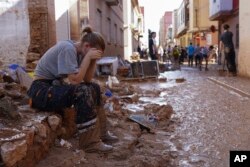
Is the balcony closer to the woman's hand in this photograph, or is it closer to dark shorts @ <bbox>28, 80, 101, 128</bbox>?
dark shorts @ <bbox>28, 80, 101, 128</bbox>

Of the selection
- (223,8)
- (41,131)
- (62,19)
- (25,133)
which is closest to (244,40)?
(223,8)

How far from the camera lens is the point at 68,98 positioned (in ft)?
12.0

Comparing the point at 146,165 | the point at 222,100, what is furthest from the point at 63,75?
the point at 222,100

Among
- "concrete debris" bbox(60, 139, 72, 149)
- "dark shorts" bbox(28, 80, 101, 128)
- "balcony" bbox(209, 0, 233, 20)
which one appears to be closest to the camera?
"dark shorts" bbox(28, 80, 101, 128)

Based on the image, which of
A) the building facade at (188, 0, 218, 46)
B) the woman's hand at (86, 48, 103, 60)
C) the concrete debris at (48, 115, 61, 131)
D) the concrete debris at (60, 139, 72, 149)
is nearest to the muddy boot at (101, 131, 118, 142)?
the concrete debris at (60, 139, 72, 149)

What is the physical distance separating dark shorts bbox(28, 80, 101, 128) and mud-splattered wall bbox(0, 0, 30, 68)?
507 centimetres

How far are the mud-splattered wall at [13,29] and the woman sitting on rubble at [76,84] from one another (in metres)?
5.01

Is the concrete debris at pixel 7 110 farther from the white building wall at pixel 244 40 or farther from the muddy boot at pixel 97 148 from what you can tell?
the white building wall at pixel 244 40

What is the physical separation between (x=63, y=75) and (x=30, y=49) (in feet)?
19.5

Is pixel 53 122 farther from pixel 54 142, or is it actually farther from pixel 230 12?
pixel 230 12

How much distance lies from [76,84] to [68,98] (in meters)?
0.16

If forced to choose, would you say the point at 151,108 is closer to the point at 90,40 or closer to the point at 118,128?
the point at 118,128

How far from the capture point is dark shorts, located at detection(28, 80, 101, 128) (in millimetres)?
3584

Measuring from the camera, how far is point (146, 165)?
3.73 m
